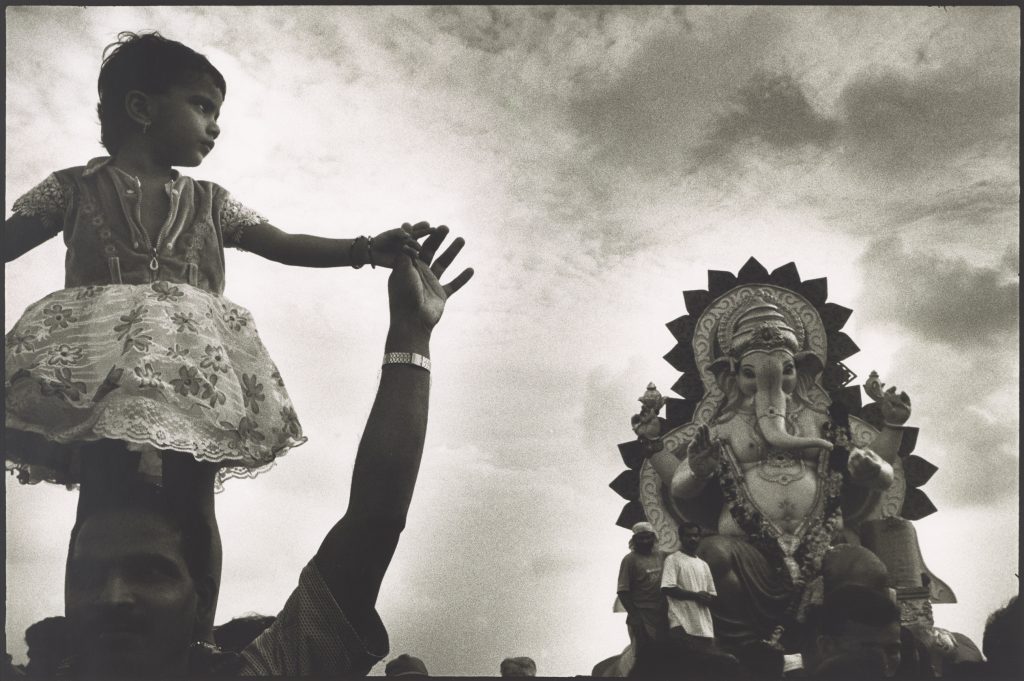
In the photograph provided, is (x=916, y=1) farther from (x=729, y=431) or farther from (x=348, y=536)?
(x=348, y=536)

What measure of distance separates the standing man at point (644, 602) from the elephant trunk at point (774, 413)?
3.17 ft

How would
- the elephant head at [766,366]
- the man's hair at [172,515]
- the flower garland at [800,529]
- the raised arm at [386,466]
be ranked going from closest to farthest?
1. the man's hair at [172,515]
2. the raised arm at [386,466]
3. the flower garland at [800,529]
4. the elephant head at [766,366]

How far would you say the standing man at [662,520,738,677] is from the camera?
22.2 feet

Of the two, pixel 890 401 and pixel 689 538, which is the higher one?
pixel 890 401

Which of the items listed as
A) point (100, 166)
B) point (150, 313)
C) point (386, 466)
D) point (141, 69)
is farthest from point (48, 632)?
point (141, 69)

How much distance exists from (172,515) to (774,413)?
10.8ft

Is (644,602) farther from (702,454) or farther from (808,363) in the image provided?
(808,363)

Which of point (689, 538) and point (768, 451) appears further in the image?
point (768, 451)

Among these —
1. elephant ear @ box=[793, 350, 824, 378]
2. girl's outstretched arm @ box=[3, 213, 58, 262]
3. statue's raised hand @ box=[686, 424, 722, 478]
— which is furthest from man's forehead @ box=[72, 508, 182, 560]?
A: elephant ear @ box=[793, 350, 824, 378]

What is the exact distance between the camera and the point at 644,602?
22.8ft

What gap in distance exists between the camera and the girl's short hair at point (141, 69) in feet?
21.2

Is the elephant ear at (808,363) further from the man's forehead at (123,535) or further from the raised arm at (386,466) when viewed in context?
the man's forehead at (123,535)

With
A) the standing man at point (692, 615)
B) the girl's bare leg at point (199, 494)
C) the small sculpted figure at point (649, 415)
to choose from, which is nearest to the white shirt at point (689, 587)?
the standing man at point (692, 615)

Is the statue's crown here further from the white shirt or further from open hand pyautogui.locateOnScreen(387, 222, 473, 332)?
open hand pyautogui.locateOnScreen(387, 222, 473, 332)
